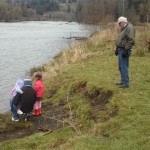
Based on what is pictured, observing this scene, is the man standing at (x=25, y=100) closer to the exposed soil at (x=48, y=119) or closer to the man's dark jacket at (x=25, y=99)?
the man's dark jacket at (x=25, y=99)

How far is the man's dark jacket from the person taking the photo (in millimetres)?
11383

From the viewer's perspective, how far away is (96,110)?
11.3 m

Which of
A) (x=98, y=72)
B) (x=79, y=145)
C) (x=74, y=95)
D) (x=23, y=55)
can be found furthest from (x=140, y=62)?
(x=23, y=55)

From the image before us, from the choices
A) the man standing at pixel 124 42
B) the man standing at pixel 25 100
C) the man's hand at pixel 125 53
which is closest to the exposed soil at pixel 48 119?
the man standing at pixel 25 100

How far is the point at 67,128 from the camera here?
10180 millimetres

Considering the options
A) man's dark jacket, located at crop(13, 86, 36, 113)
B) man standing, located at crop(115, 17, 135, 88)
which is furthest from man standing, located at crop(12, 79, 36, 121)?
man standing, located at crop(115, 17, 135, 88)

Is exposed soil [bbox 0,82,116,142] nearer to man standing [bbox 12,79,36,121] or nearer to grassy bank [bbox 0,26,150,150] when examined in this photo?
grassy bank [bbox 0,26,150,150]

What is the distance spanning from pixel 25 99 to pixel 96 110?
2.21 m

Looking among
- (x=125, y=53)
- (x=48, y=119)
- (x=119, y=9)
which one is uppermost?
(x=119, y=9)

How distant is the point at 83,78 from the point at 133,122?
219 inches

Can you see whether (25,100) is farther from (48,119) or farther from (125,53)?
(125,53)

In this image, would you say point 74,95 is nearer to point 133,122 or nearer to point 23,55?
point 133,122

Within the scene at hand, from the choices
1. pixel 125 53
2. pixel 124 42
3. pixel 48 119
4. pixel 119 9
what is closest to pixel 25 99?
pixel 48 119

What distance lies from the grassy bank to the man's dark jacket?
0.62 m
